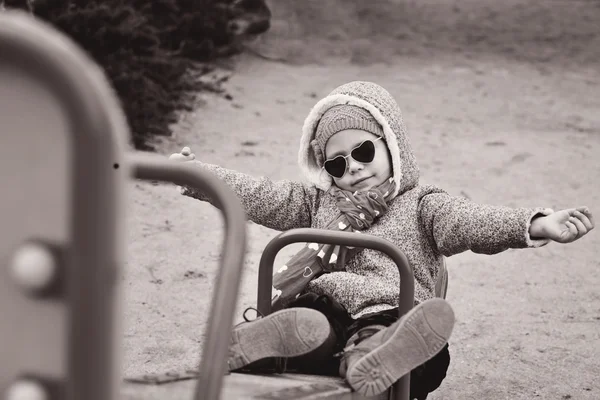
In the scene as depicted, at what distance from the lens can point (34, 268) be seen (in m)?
0.89

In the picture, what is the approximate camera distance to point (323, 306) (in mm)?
2324

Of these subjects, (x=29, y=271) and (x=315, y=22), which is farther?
(x=315, y=22)

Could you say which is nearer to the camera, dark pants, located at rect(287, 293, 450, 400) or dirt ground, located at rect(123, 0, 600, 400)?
dark pants, located at rect(287, 293, 450, 400)

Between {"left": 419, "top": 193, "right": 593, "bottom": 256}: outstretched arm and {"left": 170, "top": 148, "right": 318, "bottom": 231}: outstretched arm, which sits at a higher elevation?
{"left": 419, "top": 193, "right": 593, "bottom": 256}: outstretched arm

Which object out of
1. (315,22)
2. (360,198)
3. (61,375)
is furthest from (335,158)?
(315,22)

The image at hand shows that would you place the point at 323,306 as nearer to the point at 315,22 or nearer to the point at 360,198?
the point at 360,198

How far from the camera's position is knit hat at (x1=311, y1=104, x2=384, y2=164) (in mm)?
2562

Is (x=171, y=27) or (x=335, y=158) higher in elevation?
(x=335, y=158)

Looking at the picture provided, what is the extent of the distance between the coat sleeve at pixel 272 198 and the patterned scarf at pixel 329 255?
18 centimetres

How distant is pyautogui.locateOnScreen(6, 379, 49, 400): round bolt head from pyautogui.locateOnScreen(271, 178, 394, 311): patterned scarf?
150 cm

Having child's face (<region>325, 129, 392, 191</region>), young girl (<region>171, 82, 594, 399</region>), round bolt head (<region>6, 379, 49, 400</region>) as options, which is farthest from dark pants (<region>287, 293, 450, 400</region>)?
round bolt head (<region>6, 379, 49, 400</region>)

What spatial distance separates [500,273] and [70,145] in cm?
371

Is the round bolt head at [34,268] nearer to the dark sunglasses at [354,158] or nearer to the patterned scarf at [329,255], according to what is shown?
the patterned scarf at [329,255]

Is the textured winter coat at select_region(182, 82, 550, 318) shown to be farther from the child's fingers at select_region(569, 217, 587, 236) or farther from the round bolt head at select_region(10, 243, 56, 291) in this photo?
the round bolt head at select_region(10, 243, 56, 291)
